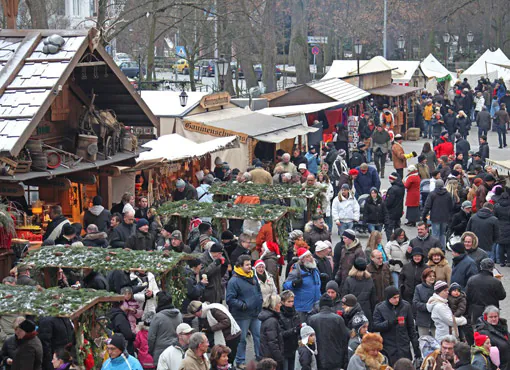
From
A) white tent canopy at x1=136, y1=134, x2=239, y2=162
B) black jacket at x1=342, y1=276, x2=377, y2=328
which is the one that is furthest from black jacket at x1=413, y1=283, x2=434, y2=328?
white tent canopy at x1=136, y1=134, x2=239, y2=162

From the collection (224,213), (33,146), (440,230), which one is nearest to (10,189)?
(33,146)

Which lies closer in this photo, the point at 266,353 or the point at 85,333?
the point at 85,333

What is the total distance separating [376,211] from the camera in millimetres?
17969

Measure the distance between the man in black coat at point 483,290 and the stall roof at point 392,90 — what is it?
78.3 ft

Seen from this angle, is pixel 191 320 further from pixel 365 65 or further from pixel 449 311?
pixel 365 65

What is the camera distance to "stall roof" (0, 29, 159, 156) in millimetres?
13828

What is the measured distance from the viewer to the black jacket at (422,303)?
1181cm

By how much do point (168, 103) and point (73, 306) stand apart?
50.1 ft

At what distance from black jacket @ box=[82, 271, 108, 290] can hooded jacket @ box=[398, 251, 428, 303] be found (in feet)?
12.8

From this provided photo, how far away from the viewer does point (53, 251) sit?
11734 millimetres

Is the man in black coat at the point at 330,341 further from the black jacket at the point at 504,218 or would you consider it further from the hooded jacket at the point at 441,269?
the black jacket at the point at 504,218

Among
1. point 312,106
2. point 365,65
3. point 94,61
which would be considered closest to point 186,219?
point 94,61

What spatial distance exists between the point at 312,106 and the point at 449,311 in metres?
18.1

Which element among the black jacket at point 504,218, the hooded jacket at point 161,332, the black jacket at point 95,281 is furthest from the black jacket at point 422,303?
the black jacket at point 504,218
